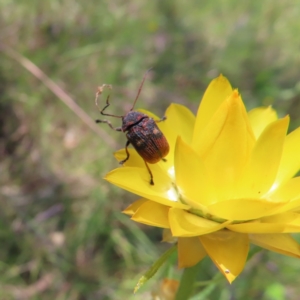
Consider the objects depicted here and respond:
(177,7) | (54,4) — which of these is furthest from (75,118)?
(177,7)

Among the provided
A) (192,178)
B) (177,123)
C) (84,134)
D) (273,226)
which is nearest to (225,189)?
(192,178)

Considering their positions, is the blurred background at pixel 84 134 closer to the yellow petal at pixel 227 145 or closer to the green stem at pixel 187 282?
the green stem at pixel 187 282

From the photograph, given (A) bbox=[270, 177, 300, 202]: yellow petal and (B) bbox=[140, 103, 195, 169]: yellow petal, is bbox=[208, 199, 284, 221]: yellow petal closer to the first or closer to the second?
(A) bbox=[270, 177, 300, 202]: yellow petal

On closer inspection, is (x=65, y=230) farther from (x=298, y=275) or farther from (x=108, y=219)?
(x=298, y=275)

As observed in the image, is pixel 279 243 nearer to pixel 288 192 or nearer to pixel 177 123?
pixel 288 192

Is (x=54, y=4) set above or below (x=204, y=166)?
above

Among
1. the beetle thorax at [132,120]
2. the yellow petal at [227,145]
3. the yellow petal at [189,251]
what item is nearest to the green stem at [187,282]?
the yellow petal at [189,251]
